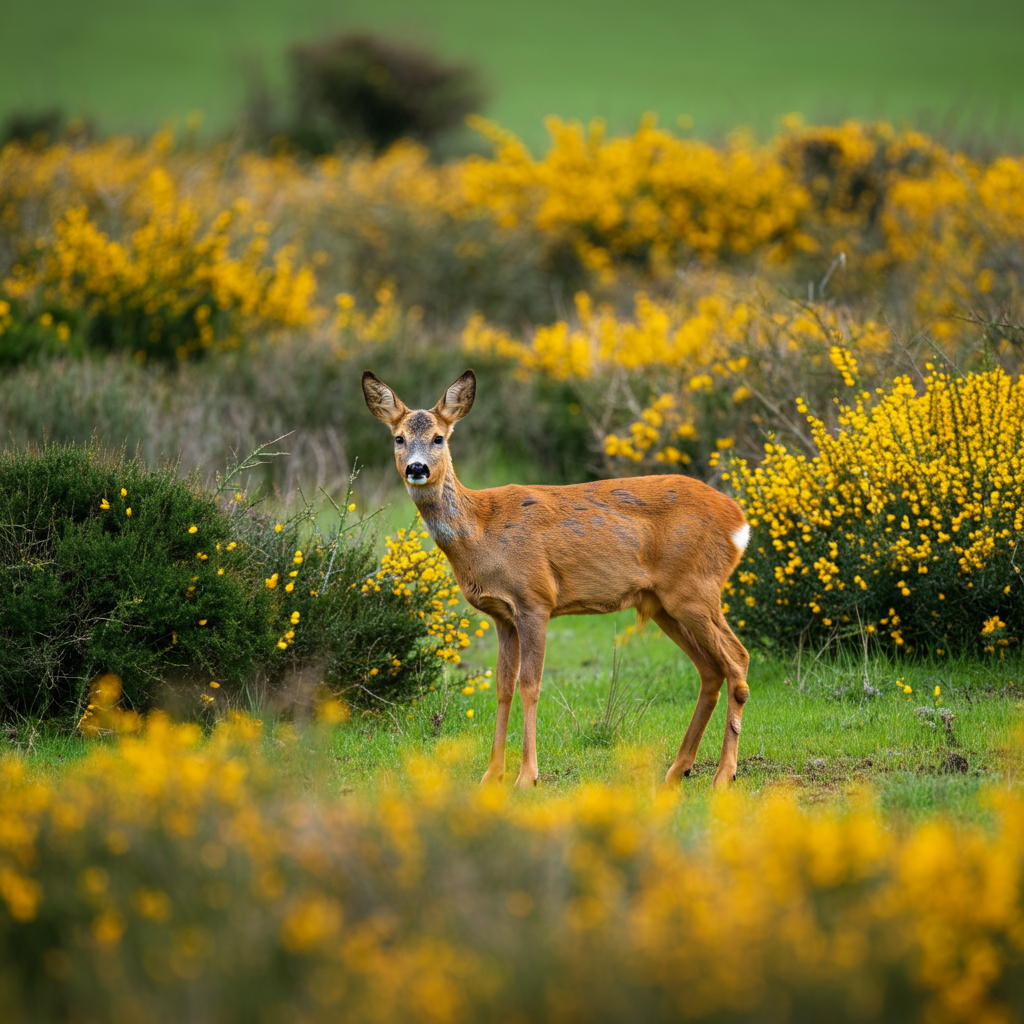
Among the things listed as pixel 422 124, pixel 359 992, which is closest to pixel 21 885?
pixel 359 992

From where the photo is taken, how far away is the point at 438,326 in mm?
20266

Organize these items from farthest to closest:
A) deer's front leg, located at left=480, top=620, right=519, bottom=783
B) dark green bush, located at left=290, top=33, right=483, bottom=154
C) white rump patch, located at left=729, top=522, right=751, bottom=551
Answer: dark green bush, located at left=290, top=33, right=483, bottom=154, white rump patch, located at left=729, top=522, right=751, bottom=551, deer's front leg, located at left=480, top=620, right=519, bottom=783

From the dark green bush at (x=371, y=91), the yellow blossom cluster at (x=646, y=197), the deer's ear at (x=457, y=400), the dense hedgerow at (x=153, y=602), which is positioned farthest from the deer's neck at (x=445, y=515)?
the dark green bush at (x=371, y=91)

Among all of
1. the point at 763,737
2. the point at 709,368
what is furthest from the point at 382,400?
the point at 709,368

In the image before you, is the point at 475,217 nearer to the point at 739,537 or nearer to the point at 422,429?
the point at 422,429

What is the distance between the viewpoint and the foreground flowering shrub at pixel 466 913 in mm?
2717

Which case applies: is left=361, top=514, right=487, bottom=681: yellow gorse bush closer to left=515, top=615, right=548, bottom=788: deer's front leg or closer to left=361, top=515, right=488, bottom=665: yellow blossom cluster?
left=361, top=515, right=488, bottom=665: yellow blossom cluster

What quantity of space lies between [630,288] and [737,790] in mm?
17825

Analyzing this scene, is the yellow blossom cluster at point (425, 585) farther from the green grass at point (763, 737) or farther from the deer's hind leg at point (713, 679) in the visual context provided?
the deer's hind leg at point (713, 679)

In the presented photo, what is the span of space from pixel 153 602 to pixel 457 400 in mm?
2076

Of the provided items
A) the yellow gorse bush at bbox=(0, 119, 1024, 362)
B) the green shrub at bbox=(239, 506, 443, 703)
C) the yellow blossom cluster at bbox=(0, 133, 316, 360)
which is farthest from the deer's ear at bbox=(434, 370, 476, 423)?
the yellow gorse bush at bbox=(0, 119, 1024, 362)

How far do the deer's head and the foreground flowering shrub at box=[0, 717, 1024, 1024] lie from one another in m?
2.49

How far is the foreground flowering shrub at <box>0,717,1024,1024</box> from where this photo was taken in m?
2.72

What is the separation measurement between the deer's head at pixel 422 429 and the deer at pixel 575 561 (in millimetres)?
11
